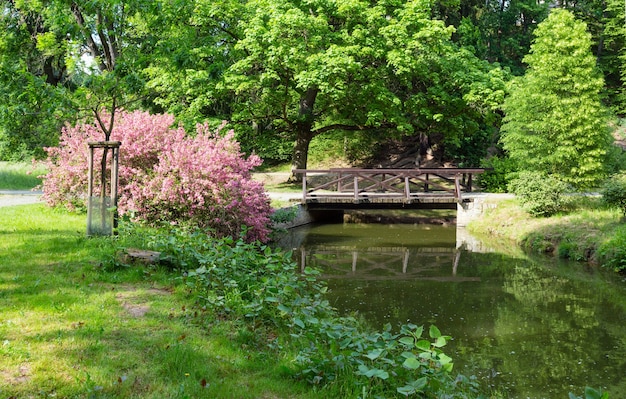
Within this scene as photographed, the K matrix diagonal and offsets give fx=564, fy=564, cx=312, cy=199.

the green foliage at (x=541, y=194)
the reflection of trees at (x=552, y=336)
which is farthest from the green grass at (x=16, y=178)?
the reflection of trees at (x=552, y=336)

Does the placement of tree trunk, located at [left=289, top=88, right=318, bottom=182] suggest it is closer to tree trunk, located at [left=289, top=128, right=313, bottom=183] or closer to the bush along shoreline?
tree trunk, located at [left=289, top=128, right=313, bottom=183]

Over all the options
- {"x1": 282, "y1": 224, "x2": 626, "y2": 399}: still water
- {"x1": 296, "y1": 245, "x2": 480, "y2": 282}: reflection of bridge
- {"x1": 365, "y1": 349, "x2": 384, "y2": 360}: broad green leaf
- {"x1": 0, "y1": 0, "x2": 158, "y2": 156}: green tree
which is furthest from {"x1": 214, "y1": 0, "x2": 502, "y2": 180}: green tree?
{"x1": 365, "y1": 349, "x2": 384, "y2": 360}: broad green leaf

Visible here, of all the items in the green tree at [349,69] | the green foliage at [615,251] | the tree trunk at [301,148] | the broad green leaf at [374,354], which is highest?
the green tree at [349,69]

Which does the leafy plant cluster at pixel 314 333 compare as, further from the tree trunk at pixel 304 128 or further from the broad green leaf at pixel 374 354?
the tree trunk at pixel 304 128

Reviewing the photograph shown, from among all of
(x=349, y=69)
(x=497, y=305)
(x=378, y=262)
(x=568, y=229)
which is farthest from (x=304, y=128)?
(x=497, y=305)

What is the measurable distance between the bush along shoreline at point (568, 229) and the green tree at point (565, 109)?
1.41 m

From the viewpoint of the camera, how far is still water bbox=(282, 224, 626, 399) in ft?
20.6

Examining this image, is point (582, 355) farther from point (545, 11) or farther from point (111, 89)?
point (545, 11)

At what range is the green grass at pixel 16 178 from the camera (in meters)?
21.4

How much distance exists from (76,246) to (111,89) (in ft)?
7.43

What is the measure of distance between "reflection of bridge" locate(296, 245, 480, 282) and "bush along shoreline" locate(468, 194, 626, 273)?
231 cm

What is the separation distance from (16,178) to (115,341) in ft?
68.7

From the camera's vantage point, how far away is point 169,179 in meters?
10.8

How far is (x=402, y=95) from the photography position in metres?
24.2
